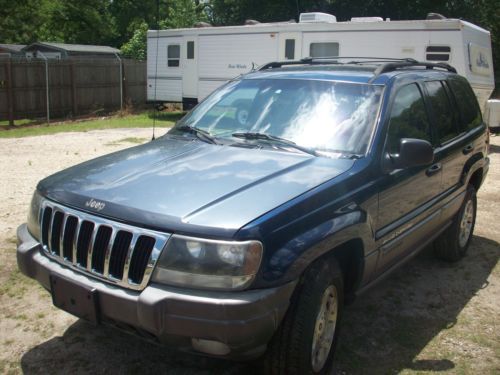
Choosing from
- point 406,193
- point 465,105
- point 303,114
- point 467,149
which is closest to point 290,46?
point 465,105

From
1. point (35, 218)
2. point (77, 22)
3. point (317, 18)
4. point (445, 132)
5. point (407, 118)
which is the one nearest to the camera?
point (35, 218)

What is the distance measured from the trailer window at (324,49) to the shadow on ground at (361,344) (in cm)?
977

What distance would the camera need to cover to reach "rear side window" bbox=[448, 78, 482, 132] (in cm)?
506

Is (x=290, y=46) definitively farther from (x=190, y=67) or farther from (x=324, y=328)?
(x=324, y=328)

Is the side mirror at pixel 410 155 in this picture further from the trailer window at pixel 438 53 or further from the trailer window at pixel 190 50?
the trailer window at pixel 190 50

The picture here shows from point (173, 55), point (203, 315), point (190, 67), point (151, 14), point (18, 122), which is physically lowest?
point (18, 122)

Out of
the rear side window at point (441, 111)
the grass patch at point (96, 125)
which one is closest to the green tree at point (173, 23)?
the grass patch at point (96, 125)

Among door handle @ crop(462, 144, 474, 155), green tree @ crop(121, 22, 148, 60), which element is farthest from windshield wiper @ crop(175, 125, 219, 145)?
green tree @ crop(121, 22, 148, 60)

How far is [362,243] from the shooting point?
127 inches

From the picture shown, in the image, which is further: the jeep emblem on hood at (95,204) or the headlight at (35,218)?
the headlight at (35,218)

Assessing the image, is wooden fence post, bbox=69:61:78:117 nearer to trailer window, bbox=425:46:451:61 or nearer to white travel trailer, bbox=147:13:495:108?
white travel trailer, bbox=147:13:495:108

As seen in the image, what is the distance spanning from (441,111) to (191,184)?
8.86 ft

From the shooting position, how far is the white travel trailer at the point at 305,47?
12.0 meters

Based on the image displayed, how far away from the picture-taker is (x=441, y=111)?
4617 mm
